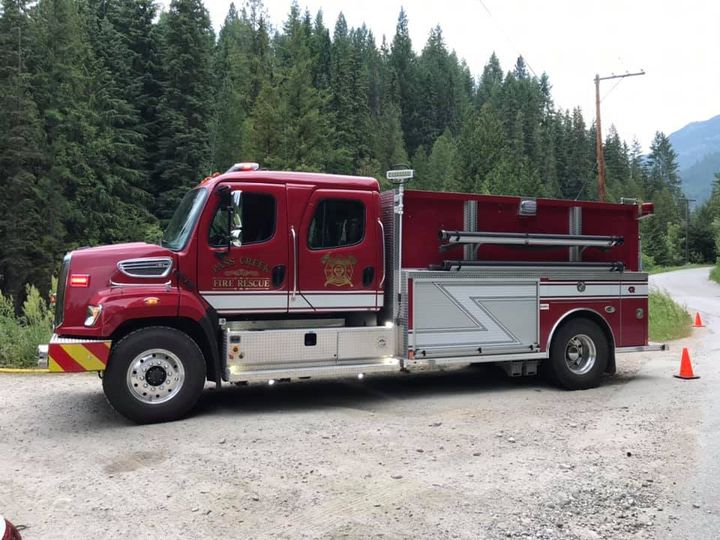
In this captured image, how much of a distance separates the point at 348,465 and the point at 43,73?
4244 cm

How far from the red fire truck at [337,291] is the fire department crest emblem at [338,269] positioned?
19 millimetres

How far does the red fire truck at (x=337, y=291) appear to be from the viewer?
681 centimetres

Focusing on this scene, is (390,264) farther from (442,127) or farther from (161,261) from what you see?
(442,127)

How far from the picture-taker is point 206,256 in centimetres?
720

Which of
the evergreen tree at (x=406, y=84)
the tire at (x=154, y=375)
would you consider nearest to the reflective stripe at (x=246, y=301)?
the tire at (x=154, y=375)

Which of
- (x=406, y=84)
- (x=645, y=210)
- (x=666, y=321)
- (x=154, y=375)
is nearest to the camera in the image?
(x=154, y=375)

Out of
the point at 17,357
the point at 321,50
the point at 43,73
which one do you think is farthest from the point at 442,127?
the point at 17,357

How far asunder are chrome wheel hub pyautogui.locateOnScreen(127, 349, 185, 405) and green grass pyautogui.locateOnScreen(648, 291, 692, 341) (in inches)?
479

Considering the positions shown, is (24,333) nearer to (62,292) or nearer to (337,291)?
(62,292)

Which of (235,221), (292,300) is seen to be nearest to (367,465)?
(292,300)

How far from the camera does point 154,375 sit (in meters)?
6.86

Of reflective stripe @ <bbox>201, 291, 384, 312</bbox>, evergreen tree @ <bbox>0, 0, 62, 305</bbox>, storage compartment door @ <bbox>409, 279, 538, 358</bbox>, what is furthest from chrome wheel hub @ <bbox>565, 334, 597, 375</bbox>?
evergreen tree @ <bbox>0, 0, 62, 305</bbox>

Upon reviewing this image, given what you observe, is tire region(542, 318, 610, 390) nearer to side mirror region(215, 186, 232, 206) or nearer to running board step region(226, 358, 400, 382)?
running board step region(226, 358, 400, 382)

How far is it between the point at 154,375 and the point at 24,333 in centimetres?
518
